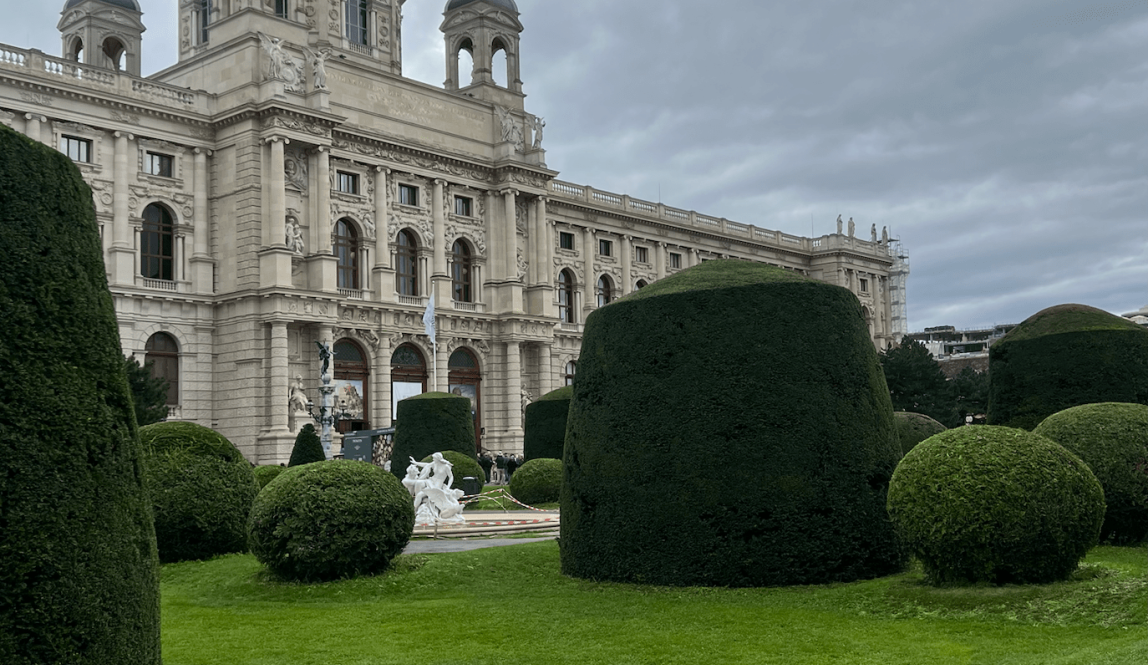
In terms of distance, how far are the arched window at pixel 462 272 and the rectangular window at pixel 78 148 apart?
19.3m

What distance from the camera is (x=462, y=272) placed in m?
57.2

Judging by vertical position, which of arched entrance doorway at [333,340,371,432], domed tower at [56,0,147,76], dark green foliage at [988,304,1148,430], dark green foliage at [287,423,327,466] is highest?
domed tower at [56,0,147,76]

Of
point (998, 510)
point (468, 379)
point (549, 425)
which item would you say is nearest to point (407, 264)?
point (468, 379)

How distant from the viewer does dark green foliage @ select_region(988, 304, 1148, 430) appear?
19938 millimetres

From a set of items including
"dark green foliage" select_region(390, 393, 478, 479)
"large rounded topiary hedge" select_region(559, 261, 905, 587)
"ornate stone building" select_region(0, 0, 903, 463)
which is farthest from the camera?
"ornate stone building" select_region(0, 0, 903, 463)

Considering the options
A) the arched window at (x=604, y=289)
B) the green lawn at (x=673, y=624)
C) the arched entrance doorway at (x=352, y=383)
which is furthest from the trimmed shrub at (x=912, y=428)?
the arched window at (x=604, y=289)

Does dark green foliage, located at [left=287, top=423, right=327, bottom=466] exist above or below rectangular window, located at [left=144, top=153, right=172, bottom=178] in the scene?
below

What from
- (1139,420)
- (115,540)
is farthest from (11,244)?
(1139,420)

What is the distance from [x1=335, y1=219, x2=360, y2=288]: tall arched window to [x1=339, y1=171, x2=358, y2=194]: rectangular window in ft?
4.77

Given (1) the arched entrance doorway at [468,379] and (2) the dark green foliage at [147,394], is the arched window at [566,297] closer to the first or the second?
(1) the arched entrance doorway at [468,379]

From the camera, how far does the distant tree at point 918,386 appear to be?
60.0 m

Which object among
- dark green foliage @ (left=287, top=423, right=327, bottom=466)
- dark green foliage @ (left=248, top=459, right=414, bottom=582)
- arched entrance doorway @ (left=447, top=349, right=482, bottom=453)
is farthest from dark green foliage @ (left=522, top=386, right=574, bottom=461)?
arched entrance doorway @ (left=447, top=349, right=482, bottom=453)

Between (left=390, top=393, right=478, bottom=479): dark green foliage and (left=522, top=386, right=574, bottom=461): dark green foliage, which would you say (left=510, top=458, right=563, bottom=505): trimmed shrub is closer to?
(left=522, top=386, right=574, bottom=461): dark green foliage

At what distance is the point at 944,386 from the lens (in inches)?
2408
